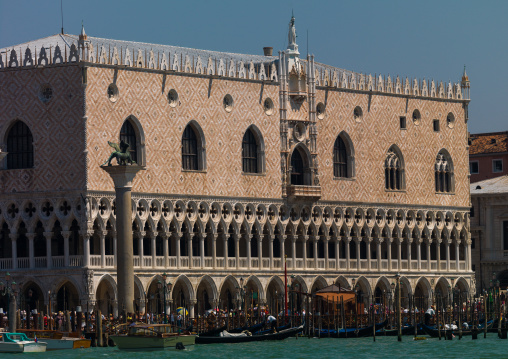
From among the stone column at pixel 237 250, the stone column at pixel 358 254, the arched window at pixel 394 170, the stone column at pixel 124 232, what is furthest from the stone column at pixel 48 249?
the arched window at pixel 394 170

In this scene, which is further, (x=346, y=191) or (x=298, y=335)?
(x=346, y=191)

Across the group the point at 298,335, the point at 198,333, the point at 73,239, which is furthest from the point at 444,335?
the point at 73,239

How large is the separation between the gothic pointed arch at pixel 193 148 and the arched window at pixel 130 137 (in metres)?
3.14

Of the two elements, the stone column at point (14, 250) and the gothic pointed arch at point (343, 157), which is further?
the gothic pointed arch at point (343, 157)

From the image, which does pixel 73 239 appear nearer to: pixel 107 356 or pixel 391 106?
pixel 107 356

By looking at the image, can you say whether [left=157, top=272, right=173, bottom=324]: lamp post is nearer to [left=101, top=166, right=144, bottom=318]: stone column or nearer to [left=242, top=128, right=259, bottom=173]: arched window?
[left=101, top=166, right=144, bottom=318]: stone column

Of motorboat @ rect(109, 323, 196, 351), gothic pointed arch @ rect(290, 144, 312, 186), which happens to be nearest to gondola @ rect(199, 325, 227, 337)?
motorboat @ rect(109, 323, 196, 351)

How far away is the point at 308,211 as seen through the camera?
8919 cm

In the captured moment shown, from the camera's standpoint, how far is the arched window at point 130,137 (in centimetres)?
8062

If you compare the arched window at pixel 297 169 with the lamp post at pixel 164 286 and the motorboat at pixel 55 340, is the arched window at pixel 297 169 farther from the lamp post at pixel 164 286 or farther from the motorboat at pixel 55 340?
the motorboat at pixel 55 340

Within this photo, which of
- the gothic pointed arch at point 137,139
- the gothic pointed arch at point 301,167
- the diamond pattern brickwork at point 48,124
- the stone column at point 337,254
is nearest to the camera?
the diamond pattern brickwork at point 48,124

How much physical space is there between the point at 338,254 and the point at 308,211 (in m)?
2.84

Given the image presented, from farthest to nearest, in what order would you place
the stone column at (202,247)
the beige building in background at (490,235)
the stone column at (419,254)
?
the beige building in background at (490,235)
the stone column at (419,254)
the stone column at (202,247)

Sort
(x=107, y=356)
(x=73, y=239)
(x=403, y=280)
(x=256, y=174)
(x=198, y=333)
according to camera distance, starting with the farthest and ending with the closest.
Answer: (x=403, y=280) → (x=256, y=174) → (x=73, y=239) → (x=198, y=333) → (x=107, y=356)
